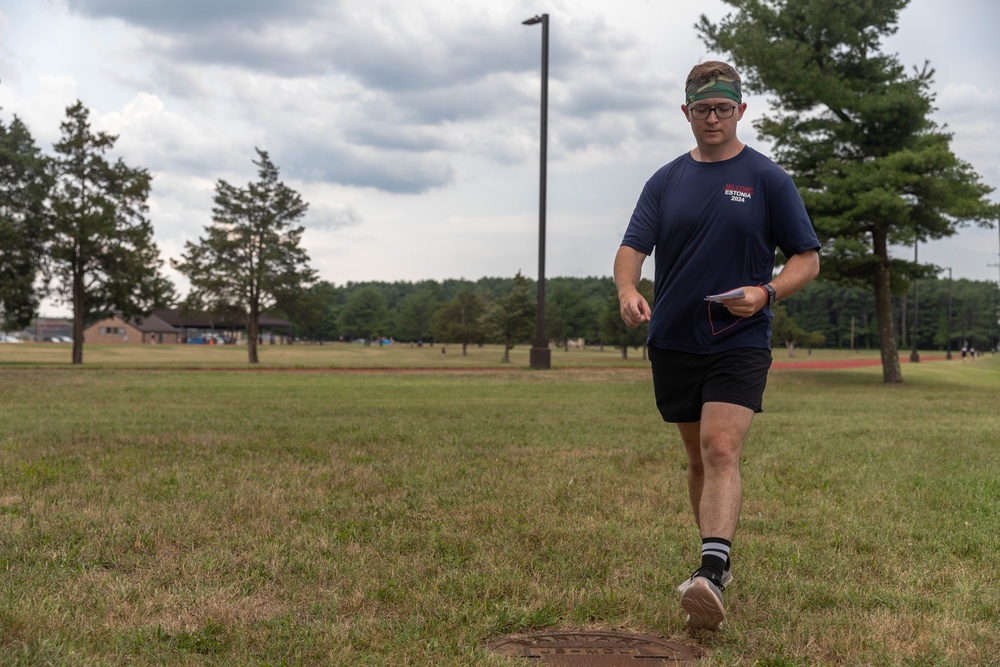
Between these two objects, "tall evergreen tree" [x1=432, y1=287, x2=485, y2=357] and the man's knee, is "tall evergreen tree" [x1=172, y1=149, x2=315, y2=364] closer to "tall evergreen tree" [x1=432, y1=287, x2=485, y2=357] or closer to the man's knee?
"tall evergreen tree" [x1=432, y1=287, x2=485, y2=357]

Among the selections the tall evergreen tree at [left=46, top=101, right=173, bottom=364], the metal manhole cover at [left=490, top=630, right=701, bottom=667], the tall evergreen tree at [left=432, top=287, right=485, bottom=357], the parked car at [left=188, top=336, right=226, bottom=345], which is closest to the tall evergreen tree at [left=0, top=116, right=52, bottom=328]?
the tall evergreen tree at [left=46, top=101, right=173, bottom=364]

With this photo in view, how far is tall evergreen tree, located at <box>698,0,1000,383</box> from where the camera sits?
23.0 m

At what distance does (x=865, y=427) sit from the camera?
38.5 feet

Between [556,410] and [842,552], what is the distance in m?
9.49

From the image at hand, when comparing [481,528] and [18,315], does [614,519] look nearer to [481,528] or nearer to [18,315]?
[481,528]

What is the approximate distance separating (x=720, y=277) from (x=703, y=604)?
1375mm

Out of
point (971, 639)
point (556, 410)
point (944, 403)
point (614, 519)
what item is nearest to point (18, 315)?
point (556, 410)

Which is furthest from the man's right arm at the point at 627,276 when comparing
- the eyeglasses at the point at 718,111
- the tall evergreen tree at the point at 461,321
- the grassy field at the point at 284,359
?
the tall evergreen tree at the point at 461,321

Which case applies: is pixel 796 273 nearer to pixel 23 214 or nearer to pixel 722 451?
pixel 722 451

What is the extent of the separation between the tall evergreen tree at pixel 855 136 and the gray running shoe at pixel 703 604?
21.3 metres

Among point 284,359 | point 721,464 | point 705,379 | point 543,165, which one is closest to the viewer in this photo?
point 721,464

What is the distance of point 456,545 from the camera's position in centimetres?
471

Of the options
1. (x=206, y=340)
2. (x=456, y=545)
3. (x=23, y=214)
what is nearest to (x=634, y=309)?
(x=456, y=545)

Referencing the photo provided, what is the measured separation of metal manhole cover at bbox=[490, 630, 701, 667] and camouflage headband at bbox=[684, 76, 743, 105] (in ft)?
7.51
